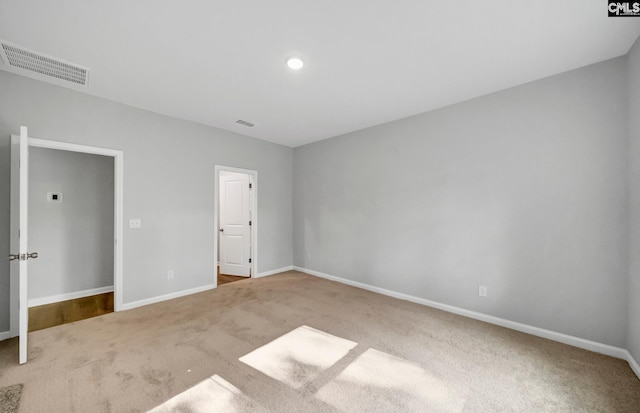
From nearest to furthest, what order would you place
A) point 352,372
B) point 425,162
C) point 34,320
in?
point 352,372
point 34,320
point 425,162

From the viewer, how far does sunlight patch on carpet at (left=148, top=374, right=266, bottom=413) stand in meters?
1.73

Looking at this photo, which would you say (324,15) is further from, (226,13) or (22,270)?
(22,270)

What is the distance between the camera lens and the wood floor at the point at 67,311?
307cm

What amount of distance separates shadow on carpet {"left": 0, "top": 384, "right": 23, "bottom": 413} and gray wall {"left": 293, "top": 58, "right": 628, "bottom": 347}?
396 cm

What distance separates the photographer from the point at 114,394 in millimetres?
1858

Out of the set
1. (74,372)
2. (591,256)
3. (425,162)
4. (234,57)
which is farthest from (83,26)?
(591,256)

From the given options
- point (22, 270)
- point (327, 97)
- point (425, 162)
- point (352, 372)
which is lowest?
point (352, 372)

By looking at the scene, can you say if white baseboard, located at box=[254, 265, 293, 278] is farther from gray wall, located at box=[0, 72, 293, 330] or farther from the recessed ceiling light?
the recessed ceiling light

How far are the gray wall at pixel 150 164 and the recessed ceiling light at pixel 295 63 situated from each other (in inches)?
95.8

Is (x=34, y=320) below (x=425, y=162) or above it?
below

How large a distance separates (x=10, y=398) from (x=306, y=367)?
215cm

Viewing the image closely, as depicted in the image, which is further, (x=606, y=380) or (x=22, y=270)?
(x=22, y=270)

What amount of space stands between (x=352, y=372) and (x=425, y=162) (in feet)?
9.42

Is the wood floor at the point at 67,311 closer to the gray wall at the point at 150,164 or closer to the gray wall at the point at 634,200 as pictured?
the gray wall at the point at 150,164
